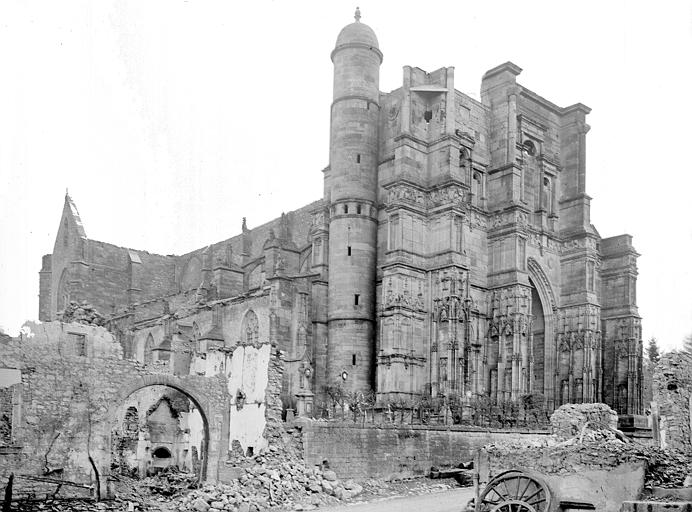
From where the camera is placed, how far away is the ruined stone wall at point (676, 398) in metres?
16.2

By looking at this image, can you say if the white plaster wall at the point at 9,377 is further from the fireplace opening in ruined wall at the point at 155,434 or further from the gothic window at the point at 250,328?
the gothic window at the point at 250,328

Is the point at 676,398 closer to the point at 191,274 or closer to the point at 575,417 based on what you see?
the point at 575,417

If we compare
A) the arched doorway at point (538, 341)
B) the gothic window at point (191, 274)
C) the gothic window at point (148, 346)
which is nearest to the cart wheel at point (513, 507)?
the arched doorway at point (538, 341)

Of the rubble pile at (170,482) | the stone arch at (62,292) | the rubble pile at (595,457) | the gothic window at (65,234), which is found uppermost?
the gothic window at (65,234)

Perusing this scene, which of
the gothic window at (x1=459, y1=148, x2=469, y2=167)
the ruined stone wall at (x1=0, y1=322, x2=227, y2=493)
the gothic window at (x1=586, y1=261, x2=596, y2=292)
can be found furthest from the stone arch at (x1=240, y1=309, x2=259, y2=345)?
the ruined stone wall at (x1=0, y1=322, x2=227, y2=493)

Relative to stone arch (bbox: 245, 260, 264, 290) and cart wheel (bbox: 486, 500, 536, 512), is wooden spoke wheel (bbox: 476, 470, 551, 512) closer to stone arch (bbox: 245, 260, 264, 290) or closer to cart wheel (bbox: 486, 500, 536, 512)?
cart wheel (bbox: 486, 500, 536, 512)

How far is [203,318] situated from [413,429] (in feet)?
54.5

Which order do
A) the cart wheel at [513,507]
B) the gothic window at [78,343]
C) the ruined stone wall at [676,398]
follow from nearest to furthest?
1. the cart wheel at [513,507]
2. the ruined stone wall at [676,398]
3. the gothic window at [78,343]

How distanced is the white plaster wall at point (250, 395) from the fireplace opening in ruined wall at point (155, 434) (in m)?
4.57

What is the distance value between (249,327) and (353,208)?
6.80 metres

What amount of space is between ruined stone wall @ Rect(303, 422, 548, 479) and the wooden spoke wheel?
6.85 m

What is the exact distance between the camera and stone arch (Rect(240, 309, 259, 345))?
35350mm

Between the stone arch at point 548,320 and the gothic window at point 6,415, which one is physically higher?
the stone arch at point 548,320

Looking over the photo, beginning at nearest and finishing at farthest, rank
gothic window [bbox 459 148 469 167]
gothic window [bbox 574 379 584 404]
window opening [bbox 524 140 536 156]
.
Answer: gothic window [bbox 459 148 469 167]
gothic window [bbox 574 379 584 404]
window opening [bbox 524 140 536 156]
